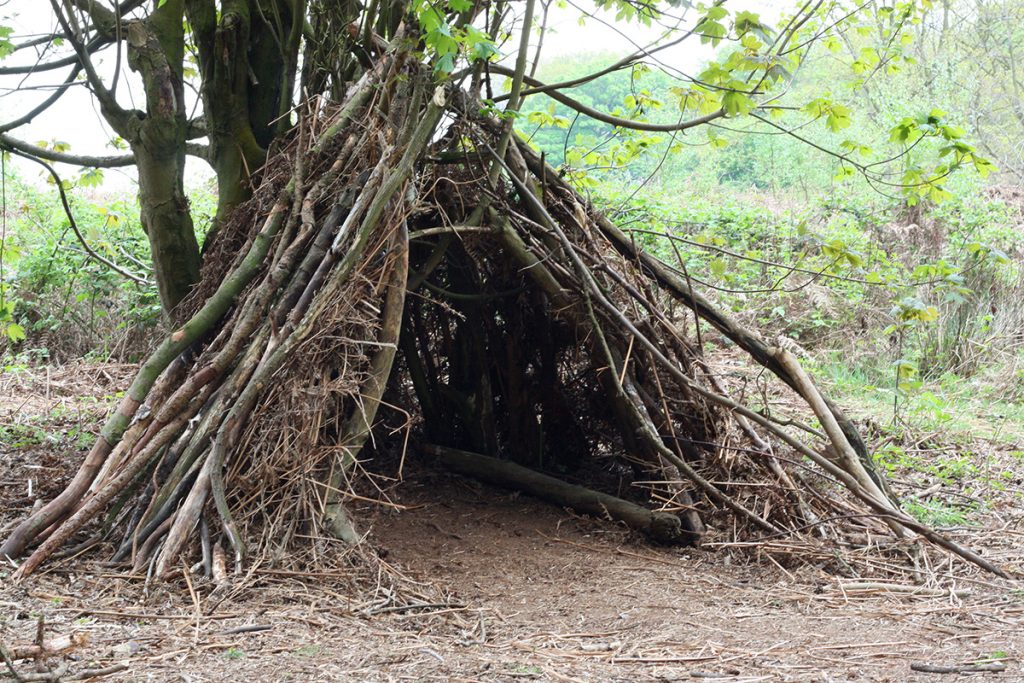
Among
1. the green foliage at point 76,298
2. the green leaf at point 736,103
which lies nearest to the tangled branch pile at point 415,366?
the green leaf at point 736,103

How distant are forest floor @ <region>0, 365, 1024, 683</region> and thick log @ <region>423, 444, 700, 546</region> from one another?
0.07m

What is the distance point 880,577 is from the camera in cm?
349

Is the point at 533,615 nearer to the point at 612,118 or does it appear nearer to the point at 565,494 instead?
the point at 565,494

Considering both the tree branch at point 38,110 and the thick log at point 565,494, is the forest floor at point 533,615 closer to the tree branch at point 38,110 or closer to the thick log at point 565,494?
the thick log at point 565,494

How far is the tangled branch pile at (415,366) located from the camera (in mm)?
3365

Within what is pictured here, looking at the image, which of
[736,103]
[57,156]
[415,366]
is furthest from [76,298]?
[736,103]

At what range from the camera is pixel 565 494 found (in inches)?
172

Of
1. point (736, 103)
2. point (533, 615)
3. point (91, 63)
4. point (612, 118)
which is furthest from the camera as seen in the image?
point (612, 118)

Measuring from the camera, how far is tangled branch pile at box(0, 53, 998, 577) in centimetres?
337

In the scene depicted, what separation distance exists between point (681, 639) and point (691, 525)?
1159 mm

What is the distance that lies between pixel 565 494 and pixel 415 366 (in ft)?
3.55

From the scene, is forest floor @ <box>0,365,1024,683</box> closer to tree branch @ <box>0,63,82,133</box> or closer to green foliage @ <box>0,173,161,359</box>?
tree branch @ <box>0,63,82,133</box>

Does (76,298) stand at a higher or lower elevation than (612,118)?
lower

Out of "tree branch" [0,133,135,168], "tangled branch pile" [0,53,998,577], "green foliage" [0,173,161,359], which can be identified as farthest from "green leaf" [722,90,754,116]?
"green foliage" [0,173,161,359]
